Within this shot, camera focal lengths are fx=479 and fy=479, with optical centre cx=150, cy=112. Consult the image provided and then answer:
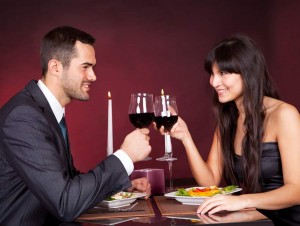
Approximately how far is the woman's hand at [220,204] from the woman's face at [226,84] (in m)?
0.83

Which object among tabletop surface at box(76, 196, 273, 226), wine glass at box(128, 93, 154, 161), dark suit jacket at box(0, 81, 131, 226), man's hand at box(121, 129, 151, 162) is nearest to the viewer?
tabletop surface at box(76, 196, 273, 226)

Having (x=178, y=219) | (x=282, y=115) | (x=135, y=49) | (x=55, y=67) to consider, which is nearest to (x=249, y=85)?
(x=282, y=115)

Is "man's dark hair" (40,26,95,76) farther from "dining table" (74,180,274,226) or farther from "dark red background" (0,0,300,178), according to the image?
"dark red background" (0,0,300,178)

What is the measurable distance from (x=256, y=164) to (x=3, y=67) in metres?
2.98

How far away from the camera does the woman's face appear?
2.41 meters

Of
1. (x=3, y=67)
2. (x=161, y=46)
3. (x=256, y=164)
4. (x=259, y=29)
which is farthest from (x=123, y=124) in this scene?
(x=256, y=164)

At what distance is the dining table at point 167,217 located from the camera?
4.89ft

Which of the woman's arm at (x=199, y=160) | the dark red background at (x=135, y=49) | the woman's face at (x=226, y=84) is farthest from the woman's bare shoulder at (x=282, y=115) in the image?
the dark red background at (x=135, y=49)

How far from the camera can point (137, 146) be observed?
1779 mm

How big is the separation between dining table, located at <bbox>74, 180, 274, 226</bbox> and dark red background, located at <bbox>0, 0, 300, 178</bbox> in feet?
9.15

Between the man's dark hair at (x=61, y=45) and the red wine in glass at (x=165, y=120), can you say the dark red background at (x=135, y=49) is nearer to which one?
the man's dark hair at (x=61, y=45)

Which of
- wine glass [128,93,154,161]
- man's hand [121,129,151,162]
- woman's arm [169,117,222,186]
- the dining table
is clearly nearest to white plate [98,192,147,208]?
the dining table

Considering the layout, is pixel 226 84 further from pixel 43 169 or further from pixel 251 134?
pixel 43 169

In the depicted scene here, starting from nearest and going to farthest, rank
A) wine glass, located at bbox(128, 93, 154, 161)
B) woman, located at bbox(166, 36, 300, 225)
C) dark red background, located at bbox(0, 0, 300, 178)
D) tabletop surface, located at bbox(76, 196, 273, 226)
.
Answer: tabletop surface, located at bbox(76, 196, 273, 226) → wine glass, located at bbox(128, 93, 154, 161) → woman, located at bbox(166, 36, 300, 225) → dark red background, located at bbox(0, 0, 300, 178)
